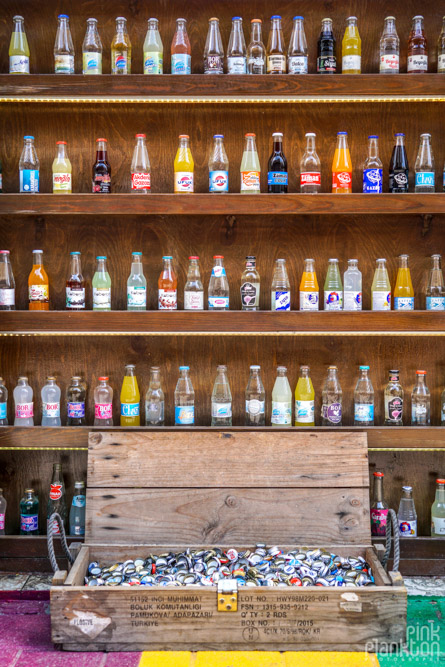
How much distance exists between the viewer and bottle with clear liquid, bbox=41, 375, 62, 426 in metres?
2.54

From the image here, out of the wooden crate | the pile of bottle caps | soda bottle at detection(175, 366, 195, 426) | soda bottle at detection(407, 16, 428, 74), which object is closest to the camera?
the pile of bottle caps

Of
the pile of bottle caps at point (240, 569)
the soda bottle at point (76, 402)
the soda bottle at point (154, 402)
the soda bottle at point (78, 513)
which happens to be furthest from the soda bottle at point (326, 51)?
the soda bottle at point (78, 513)

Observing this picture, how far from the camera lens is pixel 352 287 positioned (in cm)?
256

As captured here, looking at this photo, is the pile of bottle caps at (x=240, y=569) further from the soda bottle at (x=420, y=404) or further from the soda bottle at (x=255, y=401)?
the soda bottle at (x=420, y=404)

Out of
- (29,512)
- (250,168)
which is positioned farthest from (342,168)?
(29,512)

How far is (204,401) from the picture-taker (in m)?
2.65

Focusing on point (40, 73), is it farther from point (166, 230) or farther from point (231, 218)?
point (231, 218)

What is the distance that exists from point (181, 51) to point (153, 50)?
0.35 ft

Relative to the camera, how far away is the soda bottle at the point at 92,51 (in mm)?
2438

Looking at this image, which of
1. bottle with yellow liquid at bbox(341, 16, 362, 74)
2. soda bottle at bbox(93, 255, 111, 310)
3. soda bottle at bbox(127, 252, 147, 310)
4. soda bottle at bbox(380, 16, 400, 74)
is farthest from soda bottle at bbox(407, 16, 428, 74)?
soda bottle at bbox(93, 255, 111, 310)

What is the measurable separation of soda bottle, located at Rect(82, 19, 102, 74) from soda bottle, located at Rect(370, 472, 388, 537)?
1883mm

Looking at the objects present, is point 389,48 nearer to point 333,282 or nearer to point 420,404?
point 333,282

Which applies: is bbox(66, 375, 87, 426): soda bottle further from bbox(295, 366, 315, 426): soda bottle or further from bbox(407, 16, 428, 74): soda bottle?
bbox(407, 16, 428, 74): soda bottle

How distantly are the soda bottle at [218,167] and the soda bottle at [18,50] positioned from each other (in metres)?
0.75
